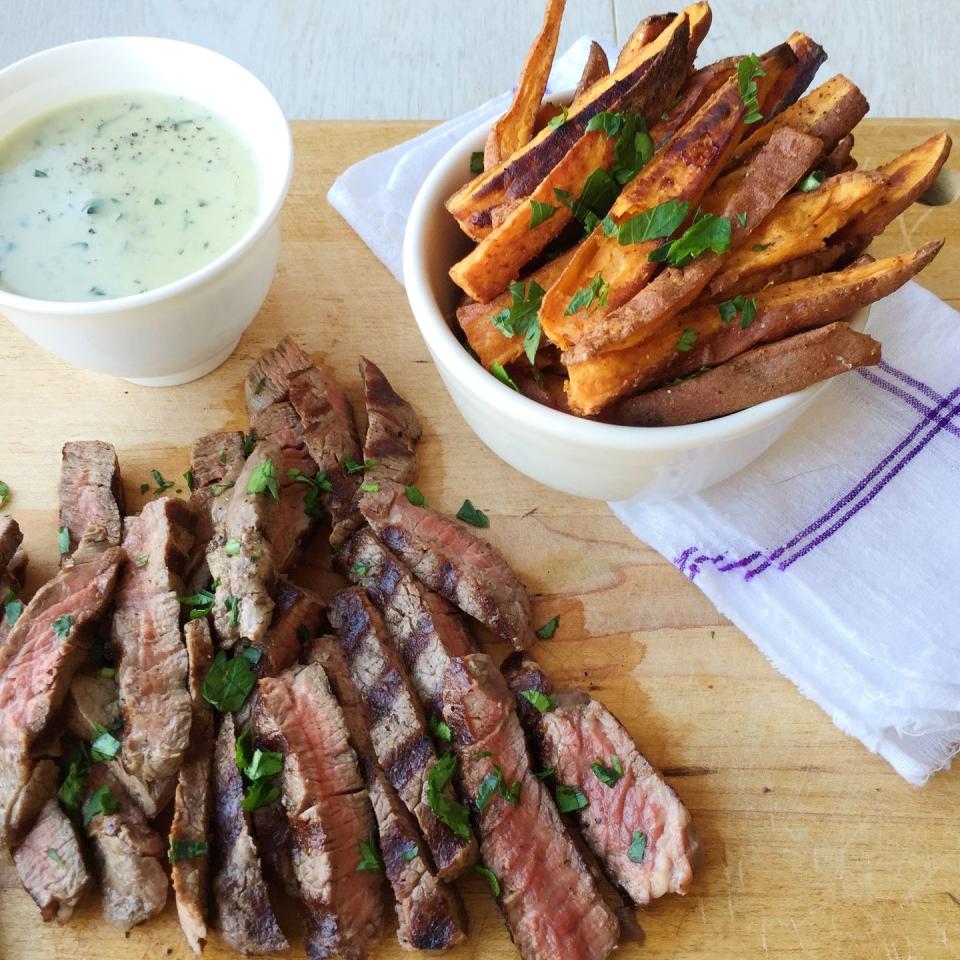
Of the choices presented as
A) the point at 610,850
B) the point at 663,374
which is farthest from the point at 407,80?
the point at 610,850

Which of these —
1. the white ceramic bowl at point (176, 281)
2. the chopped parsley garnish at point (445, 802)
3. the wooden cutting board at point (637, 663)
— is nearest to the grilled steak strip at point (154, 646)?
the wooden cutting board at point (637, 663)

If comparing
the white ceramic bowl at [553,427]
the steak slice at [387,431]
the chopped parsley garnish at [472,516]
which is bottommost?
the chopped parsley garnish at [472,516]

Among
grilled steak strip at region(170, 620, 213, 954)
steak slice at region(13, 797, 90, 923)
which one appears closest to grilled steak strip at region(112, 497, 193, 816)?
grilled steak strip at region(170, 620, 213, 954)

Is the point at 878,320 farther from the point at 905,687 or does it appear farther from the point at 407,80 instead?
the point at 407,80

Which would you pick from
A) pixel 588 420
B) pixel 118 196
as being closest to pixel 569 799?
pixel 588 420

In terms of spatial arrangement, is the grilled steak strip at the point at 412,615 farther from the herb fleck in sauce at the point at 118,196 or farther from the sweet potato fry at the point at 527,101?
the sweet potato fry at the point at 527,101

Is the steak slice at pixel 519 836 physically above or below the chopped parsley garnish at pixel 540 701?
below
